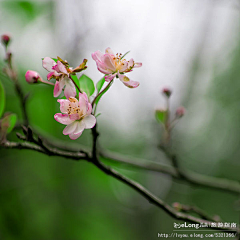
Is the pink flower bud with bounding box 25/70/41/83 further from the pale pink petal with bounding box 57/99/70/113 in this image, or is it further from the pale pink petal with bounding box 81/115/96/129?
the pale pink petal with bounding box 81/115/96/129

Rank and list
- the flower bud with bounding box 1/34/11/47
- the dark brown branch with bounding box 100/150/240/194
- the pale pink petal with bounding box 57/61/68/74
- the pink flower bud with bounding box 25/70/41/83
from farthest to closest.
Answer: the dark brown branch with bounding box 100/150/240/194 < the flower bud with bounding box 1/34/11/47 < the pink flower bud with bounding box 25/70/41/83 < the pale pink petal with bounding box 57/61/68/74

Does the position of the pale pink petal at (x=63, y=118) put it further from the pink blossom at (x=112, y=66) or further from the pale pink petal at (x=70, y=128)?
the pink blossom at (x=112, y=66)

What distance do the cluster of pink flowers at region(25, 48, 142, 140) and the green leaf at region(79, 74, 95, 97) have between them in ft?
0.13

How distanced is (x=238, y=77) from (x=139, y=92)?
293 centimetres

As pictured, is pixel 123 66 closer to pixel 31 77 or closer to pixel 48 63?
pixel 48 63

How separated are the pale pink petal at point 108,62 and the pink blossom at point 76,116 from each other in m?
0.12

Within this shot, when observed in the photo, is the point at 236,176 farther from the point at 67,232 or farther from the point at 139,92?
the point at 67,232

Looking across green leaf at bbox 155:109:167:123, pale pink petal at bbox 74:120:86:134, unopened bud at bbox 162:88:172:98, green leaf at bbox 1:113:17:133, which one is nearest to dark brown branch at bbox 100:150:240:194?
green leaf at bbox 155:109:167:123

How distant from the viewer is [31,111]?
136 inches

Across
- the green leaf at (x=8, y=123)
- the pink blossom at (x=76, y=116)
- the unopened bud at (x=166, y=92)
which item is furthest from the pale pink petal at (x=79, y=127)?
the unopened bud at (x=166, y=92)

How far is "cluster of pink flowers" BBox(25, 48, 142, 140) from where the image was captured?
70cm

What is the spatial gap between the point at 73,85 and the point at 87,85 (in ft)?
0.22

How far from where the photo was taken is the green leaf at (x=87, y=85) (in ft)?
2.52

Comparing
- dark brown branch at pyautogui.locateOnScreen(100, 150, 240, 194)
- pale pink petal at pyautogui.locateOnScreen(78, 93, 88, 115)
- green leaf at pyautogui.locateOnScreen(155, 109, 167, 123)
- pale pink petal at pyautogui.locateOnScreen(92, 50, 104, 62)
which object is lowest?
dark brown branch at pyautogui.locateOnScreen(100, 150, 240, 194)
